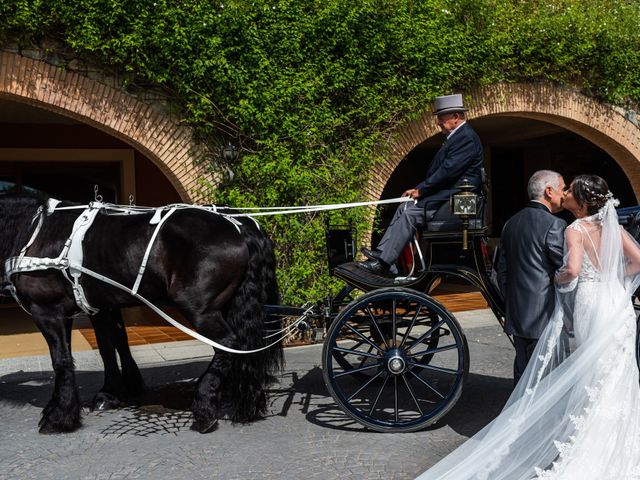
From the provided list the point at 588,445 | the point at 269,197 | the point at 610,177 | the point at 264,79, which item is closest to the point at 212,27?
the point at 264,79

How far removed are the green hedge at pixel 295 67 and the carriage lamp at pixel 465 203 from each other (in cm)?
343

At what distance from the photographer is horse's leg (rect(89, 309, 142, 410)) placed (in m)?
4.95

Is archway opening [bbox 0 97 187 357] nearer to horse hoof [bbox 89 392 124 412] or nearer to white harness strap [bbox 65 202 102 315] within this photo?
horse hoof [bbox 89 392 124 412]

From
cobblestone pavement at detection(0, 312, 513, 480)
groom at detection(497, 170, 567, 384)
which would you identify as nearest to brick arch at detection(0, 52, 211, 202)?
cobblestone pavement at detection(0, 312, 513, 480)

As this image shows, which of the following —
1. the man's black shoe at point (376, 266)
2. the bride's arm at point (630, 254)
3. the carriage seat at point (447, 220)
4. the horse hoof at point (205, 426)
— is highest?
the carriage seat at point (447, 220)

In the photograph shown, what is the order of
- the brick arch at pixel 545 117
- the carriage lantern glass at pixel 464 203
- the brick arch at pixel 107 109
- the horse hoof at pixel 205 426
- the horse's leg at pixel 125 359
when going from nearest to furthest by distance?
the carriage lantern glass at pixel 464 203, the horse hoof at pixel 205 426, the horse's leg at pixel 125 359, the brick arch at pixel 107 109, the brick arch at pixel 545 117

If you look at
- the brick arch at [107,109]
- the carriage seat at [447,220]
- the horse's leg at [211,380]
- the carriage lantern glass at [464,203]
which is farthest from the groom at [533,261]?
the brick arch at [107,109]

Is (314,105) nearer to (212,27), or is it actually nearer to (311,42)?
(311,42)

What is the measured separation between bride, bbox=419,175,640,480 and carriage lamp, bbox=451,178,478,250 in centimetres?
63

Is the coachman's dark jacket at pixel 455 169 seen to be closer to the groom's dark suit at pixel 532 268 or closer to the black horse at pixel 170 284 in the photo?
the groom's dark suit at pixel 532 268

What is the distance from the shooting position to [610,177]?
1398cm

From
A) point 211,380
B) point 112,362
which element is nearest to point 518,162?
point 112,362

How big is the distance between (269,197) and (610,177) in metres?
9.65

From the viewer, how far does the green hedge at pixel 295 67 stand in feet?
22.4
